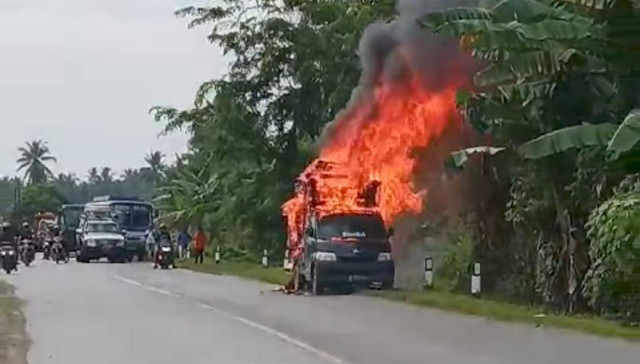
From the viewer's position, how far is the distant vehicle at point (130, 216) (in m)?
60.3

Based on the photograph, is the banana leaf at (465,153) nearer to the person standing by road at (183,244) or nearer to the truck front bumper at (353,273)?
the truck front bumper at (353,273)

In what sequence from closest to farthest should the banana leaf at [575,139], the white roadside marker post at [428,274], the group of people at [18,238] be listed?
the banana leaf at [575,139] < the white roadside marker post at [428,274] < the group of people at [18,238]

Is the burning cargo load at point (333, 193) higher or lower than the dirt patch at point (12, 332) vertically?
higher

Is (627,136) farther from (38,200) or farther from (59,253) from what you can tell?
(38,200)

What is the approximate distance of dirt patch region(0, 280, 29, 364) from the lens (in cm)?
1697

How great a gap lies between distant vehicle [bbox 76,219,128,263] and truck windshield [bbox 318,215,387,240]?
91.4ft

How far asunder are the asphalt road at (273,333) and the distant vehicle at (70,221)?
35470mm

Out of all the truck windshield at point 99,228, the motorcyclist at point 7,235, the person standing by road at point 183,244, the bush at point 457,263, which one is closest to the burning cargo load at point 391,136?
the bush at point 457,263

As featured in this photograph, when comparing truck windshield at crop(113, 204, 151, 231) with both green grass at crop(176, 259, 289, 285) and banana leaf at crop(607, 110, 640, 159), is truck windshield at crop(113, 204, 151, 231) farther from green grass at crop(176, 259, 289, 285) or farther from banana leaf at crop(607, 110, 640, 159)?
banana leaf at crop(607, 110, 640, 159)

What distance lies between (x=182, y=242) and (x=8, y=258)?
15.9m

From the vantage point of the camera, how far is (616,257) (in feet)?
68.4

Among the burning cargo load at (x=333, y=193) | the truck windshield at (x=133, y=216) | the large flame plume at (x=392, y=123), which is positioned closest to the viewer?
the large flame plume at (x=392, y=123)

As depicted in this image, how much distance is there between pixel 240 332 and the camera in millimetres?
20344

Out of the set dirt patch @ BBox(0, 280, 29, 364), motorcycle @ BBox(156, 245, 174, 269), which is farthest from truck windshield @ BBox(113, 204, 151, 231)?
dirt patch @ BBox(0, 280, 29, 364)
